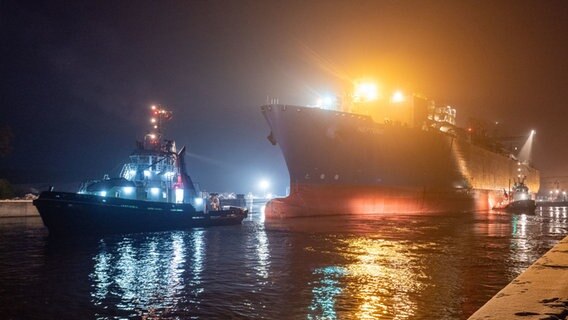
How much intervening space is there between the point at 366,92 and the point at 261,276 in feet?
113

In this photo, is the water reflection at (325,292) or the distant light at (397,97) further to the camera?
the distant light at (397,97)

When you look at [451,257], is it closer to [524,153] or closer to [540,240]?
[540,240]

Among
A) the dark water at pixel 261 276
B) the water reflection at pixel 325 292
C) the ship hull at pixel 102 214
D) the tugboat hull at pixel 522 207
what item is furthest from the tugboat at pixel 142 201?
the tugboat hull at pixel 522 207

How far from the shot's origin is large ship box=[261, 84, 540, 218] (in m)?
33.0

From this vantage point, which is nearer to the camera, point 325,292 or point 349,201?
point 325,292

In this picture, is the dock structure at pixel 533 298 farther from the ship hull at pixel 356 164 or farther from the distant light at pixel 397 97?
the distant light at pixel 397 97

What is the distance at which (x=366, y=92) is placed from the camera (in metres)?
44.6

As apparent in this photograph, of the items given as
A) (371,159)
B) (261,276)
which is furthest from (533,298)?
(371,159)

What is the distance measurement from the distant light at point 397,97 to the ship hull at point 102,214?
2293 cm

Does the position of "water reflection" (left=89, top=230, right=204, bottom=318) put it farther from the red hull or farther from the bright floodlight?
the bright floodlight

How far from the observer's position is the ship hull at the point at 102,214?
80.4 ft

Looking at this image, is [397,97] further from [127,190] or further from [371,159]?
[127,190]

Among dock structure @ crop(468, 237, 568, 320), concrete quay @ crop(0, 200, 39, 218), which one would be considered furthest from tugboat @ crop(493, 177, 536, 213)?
dock structure @ crop(468, 237, 568, 320)

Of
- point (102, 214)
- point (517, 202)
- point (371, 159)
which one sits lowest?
point (517, 202)
